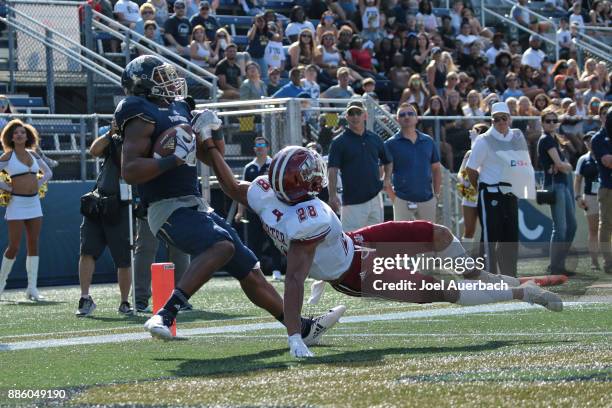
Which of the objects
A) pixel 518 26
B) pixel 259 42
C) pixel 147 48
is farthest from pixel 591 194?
pixel 518 26

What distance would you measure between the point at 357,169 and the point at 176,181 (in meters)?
5.73

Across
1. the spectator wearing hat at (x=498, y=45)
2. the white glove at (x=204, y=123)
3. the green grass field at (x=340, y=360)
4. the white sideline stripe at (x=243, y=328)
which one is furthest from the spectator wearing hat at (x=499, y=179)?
the spectator wearing hat at (x=498, y=45)

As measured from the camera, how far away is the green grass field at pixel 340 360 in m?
5.15

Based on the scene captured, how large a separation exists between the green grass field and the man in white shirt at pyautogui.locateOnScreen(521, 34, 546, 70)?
45.0 ft

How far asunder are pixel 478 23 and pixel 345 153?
11.8m

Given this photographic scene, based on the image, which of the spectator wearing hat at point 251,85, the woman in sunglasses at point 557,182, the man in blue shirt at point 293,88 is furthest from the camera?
the spectator wearing hat at point 251,85

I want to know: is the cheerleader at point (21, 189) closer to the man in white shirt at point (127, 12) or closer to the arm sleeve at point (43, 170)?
the arm sleeve at point (43, 170)

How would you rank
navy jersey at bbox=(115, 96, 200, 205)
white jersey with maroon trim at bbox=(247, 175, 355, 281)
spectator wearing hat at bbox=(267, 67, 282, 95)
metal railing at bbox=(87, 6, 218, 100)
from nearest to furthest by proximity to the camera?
white jersey with maroon trim at bbox=(247, 175, 355, 281)
navy jersey at bbox=(115, 96, 200, 205)
metal railing at bbox=(87, 6, 218, 100)
spectator wearing hat at bbox=(267, 67, 282, 95)

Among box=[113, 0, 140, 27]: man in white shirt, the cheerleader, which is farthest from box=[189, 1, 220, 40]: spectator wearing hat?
the cheerleader

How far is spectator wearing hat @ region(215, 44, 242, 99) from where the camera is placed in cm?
1830

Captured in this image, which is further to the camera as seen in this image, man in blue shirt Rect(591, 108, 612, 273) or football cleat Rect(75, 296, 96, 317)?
man in blue shirt Rect(591, 108, 612, 273)

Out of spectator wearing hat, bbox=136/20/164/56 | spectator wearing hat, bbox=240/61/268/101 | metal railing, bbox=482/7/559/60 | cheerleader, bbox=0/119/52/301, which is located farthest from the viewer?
metal railing, bbox=482/7/559/60

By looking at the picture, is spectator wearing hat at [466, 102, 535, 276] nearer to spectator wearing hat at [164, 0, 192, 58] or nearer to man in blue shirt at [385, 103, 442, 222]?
man in blue shirt at [385, 103, 442, 222]

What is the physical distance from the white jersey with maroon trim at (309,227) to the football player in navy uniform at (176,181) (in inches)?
11.5
